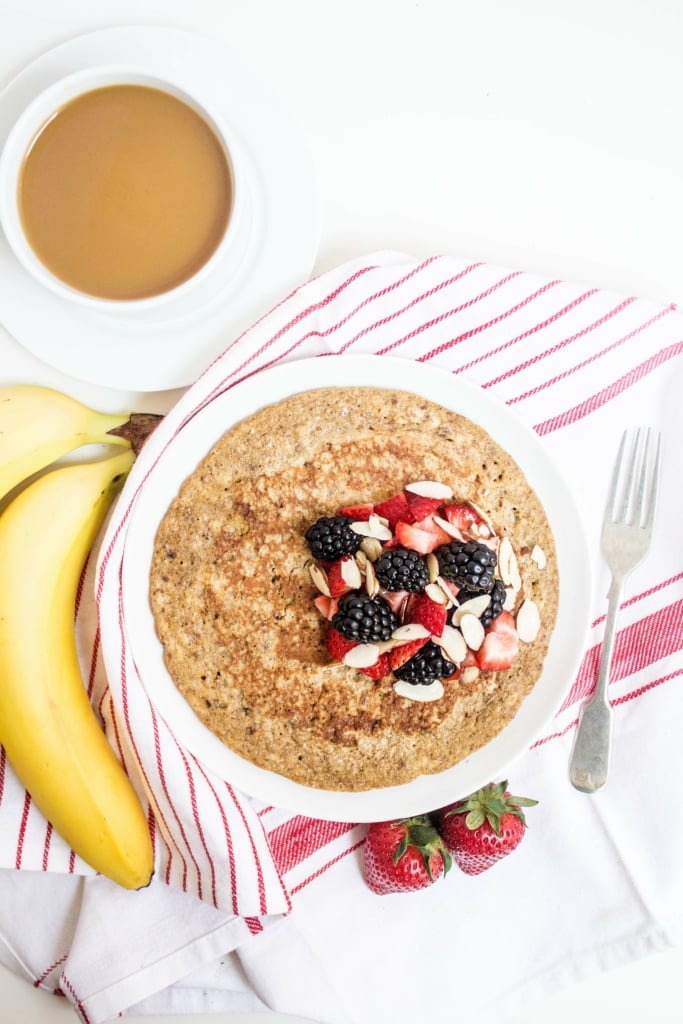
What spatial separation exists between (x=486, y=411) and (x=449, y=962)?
1.14 m

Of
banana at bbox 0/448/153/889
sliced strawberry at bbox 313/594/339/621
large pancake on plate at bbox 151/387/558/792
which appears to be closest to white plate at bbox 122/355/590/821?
large pancake on plate at bbox 151/387/558/792

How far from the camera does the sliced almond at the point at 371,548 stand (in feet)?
4.71

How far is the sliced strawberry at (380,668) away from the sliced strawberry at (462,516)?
0.89 ft

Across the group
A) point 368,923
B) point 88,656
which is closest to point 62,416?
point 88,656

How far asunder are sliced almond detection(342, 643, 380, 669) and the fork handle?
1.64 feet

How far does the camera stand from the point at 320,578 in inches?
57.5

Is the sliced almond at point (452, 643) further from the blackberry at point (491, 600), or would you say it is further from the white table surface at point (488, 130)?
the white table surface at point (488, 130)

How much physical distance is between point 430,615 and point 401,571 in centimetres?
11

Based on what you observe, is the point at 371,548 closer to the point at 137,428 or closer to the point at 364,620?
the point at 364,620

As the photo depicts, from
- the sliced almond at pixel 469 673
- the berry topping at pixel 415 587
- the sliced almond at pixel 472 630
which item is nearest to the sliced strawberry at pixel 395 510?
the berry topping at pixel 415 587

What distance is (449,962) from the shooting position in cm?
167

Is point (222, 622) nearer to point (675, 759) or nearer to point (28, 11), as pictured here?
point (675, 759)

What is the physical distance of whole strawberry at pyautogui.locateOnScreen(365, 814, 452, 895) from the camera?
61.1 inches

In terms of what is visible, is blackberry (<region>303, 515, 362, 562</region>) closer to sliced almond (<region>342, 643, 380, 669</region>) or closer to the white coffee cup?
sliced almond (<region>342, 643, 380, 669</region>)
